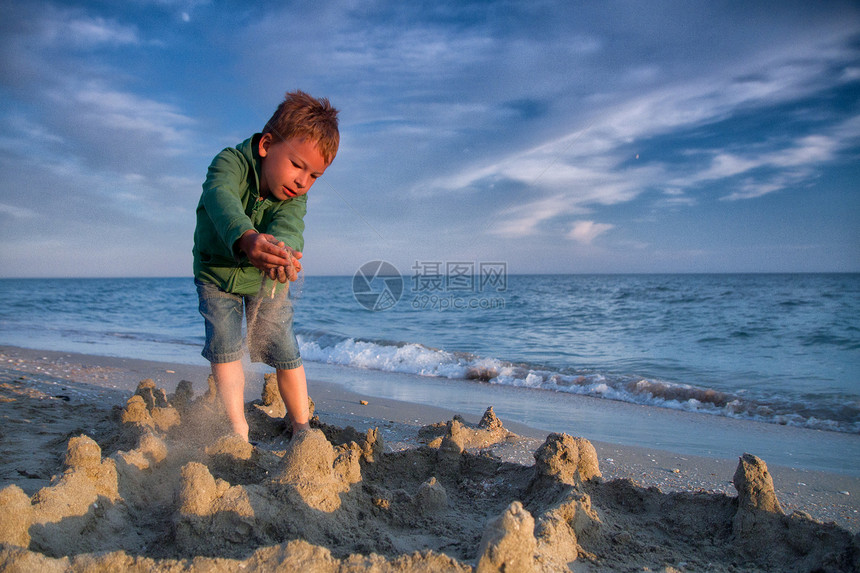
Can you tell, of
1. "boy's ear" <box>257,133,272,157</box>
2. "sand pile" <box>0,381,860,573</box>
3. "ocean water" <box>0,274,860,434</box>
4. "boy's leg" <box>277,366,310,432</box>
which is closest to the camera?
"sand pile" <box>0,381,860,573</box>

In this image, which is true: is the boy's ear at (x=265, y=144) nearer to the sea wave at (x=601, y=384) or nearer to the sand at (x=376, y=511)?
the sand at (x=376, y=511)

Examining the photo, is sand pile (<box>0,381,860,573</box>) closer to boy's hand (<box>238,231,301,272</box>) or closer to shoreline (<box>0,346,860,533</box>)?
shoreline (<box>0,346,860,533</box>)

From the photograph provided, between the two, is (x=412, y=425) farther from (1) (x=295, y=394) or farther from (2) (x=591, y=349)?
(2) (x=591, y=349)

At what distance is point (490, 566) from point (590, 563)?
1.61 ft

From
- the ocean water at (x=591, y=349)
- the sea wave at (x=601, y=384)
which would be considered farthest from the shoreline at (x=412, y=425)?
the ocean water at (x=591, y=349)

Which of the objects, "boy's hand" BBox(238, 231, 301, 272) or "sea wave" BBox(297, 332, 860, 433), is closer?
"boy's hand" BBox(238, 231, 301, 272)

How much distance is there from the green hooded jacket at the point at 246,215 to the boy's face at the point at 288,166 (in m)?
0.06

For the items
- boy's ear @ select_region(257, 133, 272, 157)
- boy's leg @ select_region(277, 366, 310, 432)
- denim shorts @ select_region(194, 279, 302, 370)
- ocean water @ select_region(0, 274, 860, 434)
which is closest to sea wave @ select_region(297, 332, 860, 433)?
ocean water @ select_region(0, 274, 860, 434)

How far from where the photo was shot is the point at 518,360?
7164mm

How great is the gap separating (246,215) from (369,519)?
55.6 inches

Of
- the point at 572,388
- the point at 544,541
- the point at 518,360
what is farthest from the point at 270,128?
the point at 518,360

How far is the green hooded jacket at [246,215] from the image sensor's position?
2273 millimetres

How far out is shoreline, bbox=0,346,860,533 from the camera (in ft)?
7.93

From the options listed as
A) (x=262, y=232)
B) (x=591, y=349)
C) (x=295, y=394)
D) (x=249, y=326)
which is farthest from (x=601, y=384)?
(x=262, y=232)
